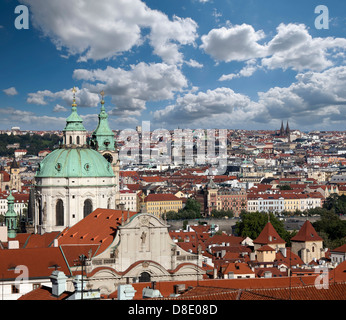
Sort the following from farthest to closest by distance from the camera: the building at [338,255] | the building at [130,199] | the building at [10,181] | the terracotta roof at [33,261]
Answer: the building at [10,181]
the building at [130,199]
the building at [338,255]
the terracotta roof at [33,261]

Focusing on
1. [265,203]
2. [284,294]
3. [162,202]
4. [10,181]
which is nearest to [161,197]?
[162,202]

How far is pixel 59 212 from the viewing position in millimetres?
39531

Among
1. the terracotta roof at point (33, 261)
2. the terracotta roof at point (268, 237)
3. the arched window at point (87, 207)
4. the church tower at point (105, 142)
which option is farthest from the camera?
the church tower at point (105, 142)

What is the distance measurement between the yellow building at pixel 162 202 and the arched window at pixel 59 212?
1923 inches

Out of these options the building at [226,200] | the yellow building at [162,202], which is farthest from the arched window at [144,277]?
the building at [226,200]

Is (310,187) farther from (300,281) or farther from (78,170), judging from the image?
(300,281)

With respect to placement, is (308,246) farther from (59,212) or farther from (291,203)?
(291,203)

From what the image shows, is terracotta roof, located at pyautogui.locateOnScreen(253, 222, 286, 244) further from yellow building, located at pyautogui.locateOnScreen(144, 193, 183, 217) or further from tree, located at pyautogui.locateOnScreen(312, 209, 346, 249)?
yellow building, located at pyautogui.locateOnScreen(144, 193, 183, 217)

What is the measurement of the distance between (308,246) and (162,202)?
45787mm

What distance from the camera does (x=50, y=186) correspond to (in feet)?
130

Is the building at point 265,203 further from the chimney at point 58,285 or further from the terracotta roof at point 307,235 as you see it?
the chimney at point 58,285

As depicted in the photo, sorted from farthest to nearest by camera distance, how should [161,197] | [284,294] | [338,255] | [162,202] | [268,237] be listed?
1. [161,197]
2. [162,202]
3. [268,237]
4. [338,255]
5. [284,294]

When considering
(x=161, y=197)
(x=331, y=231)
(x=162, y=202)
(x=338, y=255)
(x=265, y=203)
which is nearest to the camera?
(x=338, y=255)

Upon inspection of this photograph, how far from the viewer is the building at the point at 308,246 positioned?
45.2 metres
